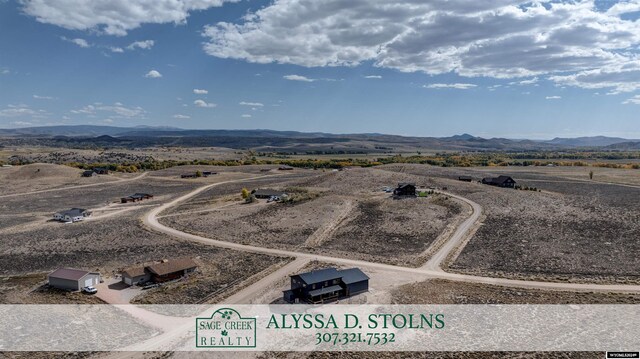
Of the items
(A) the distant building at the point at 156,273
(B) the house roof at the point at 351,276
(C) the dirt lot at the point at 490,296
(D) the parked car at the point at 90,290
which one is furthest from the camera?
(A) the distant building at the point at 156,273

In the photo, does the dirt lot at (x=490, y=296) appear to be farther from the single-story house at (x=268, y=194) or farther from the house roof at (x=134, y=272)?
the single-story house at (x=268, y=194)

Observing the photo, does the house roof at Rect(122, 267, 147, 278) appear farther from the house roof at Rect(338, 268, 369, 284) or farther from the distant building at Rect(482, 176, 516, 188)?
the distant building at Rect(482, 176, 516, 188)

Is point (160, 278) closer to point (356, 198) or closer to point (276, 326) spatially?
point (276, 326)

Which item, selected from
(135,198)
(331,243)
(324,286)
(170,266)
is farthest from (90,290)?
(135,198)

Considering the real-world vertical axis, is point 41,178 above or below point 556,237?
above

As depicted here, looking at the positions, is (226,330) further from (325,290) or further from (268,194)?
(268,194)

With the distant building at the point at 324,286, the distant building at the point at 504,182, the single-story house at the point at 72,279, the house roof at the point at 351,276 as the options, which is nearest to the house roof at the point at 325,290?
the distant building at the point at 324,286

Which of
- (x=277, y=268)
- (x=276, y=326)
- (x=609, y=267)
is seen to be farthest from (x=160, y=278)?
(x=609, y=267)
